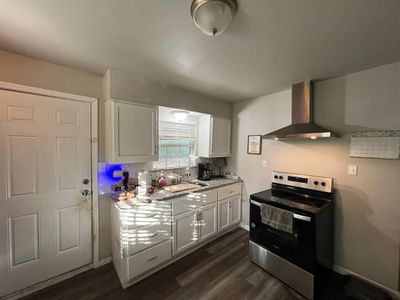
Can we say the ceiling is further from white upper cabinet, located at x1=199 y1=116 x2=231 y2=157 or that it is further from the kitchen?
white upper cabinet, located at x1=199 y1=116 x2=231 y2=157

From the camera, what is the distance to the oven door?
1715 millimetres

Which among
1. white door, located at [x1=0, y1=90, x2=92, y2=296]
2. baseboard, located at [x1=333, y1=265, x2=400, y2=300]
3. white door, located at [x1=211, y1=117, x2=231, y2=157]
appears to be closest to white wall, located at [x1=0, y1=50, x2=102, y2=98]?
white door, located at [x1=0, y1=90, x2=92, y2=296]

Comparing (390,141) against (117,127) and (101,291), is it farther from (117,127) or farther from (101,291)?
(101,291)

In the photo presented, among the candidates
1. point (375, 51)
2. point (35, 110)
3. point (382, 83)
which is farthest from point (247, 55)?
point (35, 110)

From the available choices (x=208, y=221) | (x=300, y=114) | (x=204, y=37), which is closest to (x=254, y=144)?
(x=300, y=114)

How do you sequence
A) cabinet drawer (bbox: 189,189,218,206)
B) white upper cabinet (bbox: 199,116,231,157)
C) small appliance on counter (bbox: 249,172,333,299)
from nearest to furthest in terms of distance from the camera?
1. small appliance on counter (bbox: 249,172,333,299)
2. cabinet drawer (bbox: 189,189,218,206)
3. white upper cabinet (bbox: 199,116,231,157)

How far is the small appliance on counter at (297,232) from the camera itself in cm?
172

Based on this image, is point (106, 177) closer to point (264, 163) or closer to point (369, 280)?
point (264, 163)

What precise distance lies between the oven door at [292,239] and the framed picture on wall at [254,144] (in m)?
1.04

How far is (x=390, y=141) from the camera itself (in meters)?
1.75

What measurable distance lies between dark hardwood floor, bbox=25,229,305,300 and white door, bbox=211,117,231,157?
1722 millimetres

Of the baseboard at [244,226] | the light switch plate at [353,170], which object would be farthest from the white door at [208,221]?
the light switch plate at [353,170]

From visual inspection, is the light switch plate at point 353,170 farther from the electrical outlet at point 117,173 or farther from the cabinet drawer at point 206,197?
the electrical outlet at point 117,173

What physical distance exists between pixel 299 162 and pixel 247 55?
1693 millimetres
